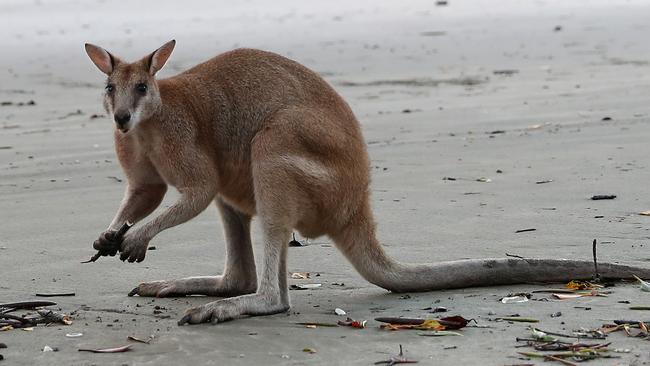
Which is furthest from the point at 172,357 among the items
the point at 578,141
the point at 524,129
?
the point at 524,129

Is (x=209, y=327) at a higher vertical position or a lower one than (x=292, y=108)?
lower

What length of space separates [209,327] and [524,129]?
4478 millimetres

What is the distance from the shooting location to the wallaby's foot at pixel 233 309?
4000mm

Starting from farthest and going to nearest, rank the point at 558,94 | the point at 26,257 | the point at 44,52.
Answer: the point at 44,52, the point at 558,94, the point at 26,257

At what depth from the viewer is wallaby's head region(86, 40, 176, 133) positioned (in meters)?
4.28

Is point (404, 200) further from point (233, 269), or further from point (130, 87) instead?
point (130, 87)

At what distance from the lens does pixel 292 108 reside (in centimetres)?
441

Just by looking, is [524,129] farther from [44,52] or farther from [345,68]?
[44,52]

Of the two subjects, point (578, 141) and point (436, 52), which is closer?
point (578, 141)

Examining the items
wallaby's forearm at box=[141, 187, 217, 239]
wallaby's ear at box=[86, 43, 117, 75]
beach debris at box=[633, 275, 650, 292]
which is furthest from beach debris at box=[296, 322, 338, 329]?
wallaby's ear at box=[86, 43, 117, 75]

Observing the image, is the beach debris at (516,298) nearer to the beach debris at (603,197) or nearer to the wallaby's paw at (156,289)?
the wallaby's paw at (156,289)

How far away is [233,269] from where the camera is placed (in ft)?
15.4

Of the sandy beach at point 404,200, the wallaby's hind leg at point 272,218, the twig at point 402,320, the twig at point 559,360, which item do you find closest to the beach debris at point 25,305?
the sandy beach at point 404,200

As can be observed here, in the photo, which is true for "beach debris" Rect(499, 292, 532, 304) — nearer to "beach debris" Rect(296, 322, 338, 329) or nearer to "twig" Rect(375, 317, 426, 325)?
"twig" Rect(375, 317, 426, 325)
